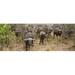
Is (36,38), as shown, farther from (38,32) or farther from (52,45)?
(52,45)

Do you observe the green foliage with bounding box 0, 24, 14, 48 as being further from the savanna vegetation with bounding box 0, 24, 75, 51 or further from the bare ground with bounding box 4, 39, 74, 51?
the bare ground with bounding box 4, 39, 74, 51

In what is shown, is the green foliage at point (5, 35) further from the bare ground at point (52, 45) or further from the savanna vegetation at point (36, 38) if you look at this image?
the bare ground at point (52, 45)

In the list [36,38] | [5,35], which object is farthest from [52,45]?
[5,35]

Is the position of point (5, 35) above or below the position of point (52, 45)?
above

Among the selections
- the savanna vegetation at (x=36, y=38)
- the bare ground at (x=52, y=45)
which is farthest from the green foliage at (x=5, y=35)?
the bare ground at (x=52, y=45)

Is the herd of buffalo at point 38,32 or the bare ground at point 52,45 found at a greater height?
the herd of buffalo at point 38,32

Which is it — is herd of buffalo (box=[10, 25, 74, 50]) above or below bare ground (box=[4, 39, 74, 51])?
above

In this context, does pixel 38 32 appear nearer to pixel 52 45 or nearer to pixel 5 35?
pixel 52 45

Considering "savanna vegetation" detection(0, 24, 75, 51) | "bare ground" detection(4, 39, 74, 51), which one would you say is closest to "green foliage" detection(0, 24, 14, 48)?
"savanna vegetation" detection(0, 24, 75, 51)
